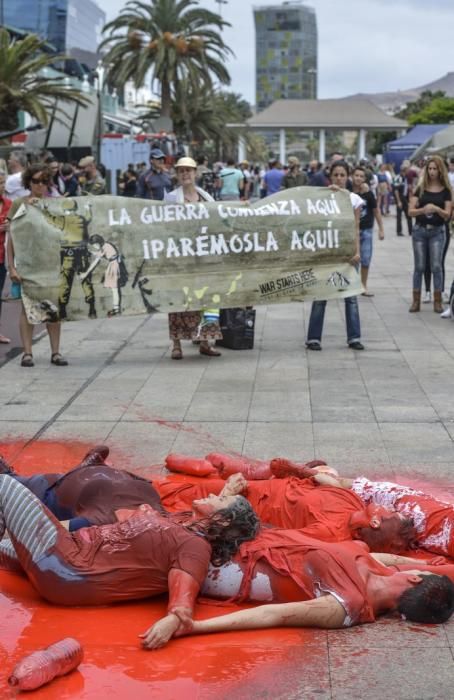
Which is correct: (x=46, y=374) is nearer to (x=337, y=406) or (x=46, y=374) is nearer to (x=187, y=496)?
(x=337, y=406)

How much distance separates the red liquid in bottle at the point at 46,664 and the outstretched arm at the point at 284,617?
0.53 metres

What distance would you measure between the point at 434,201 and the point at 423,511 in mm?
7253

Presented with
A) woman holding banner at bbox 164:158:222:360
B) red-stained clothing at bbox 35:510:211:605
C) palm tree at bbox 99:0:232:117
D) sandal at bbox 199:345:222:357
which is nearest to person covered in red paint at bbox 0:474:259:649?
red-stained clothing at bbox 35:510:211:605

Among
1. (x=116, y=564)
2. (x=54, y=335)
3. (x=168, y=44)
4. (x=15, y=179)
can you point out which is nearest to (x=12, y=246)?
(x=54, y=335)

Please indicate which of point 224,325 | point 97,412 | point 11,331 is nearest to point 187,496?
point 97,412

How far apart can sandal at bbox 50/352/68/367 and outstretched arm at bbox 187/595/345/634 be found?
5.60 m

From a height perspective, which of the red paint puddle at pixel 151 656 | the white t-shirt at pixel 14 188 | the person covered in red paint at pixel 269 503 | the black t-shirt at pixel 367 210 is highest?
the white t-shirt at pixel 14 188

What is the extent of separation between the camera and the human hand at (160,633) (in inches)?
158

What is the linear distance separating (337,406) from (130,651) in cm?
417

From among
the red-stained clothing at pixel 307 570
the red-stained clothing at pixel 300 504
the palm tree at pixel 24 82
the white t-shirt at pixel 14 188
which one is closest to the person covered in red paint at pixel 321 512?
the red-stained clothing at pixel 300 504

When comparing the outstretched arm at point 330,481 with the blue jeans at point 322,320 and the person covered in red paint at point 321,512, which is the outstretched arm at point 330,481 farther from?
the blue jeans at point 322,320

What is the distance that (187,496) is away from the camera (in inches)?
217

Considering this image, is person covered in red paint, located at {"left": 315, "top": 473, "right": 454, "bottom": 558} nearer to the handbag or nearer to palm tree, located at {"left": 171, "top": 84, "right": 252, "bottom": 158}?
the handbag

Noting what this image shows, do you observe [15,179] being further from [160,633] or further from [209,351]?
[160,633]
